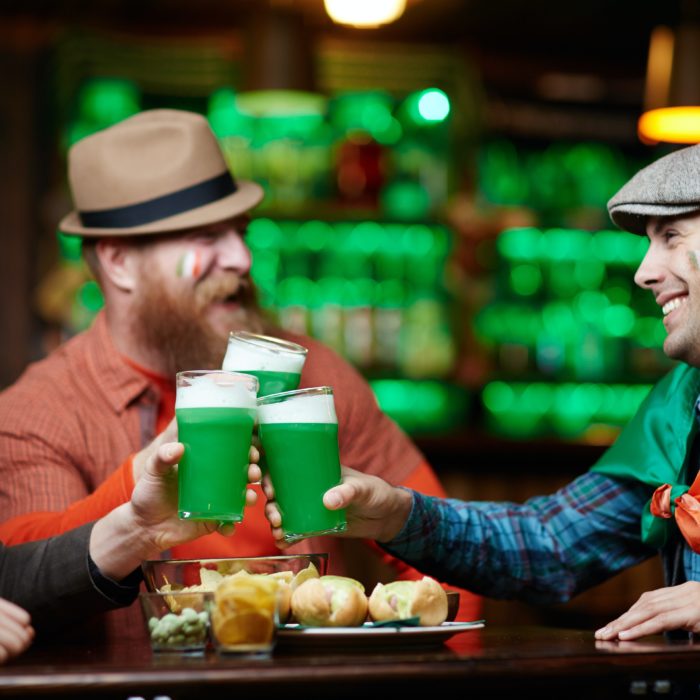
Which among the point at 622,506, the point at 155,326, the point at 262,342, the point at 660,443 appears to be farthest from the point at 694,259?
the point at 155,326

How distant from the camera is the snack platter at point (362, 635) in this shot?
1.70 m

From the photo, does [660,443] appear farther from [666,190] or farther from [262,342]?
[262,342]

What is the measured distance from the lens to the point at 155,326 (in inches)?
113

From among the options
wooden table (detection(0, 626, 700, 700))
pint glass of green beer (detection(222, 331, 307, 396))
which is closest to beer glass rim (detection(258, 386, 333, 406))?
pint glass of green beer (detection(222, 331, 307, 396))

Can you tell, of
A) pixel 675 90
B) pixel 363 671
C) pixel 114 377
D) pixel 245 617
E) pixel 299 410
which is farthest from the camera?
pixel 675 90

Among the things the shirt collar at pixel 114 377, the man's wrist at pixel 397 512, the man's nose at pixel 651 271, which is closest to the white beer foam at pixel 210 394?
the man's wrist at pixel 397 512

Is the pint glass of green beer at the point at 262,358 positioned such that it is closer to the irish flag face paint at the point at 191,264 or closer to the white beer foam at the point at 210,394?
the white beer foam at the point at 210,394

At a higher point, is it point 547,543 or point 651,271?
point 651,271

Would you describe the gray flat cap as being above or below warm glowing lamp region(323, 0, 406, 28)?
below

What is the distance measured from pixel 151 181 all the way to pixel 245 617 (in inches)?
59.9

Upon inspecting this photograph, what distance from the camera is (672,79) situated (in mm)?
4297

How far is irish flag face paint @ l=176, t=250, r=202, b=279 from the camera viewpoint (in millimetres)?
2871

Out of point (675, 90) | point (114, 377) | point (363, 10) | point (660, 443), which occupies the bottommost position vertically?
point (660, 443)

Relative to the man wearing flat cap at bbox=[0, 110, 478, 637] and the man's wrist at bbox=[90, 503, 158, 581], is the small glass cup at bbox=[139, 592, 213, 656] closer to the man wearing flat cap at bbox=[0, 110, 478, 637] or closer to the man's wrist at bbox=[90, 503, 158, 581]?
the man's wrist at bbox=[90, 503, 158, 581]
